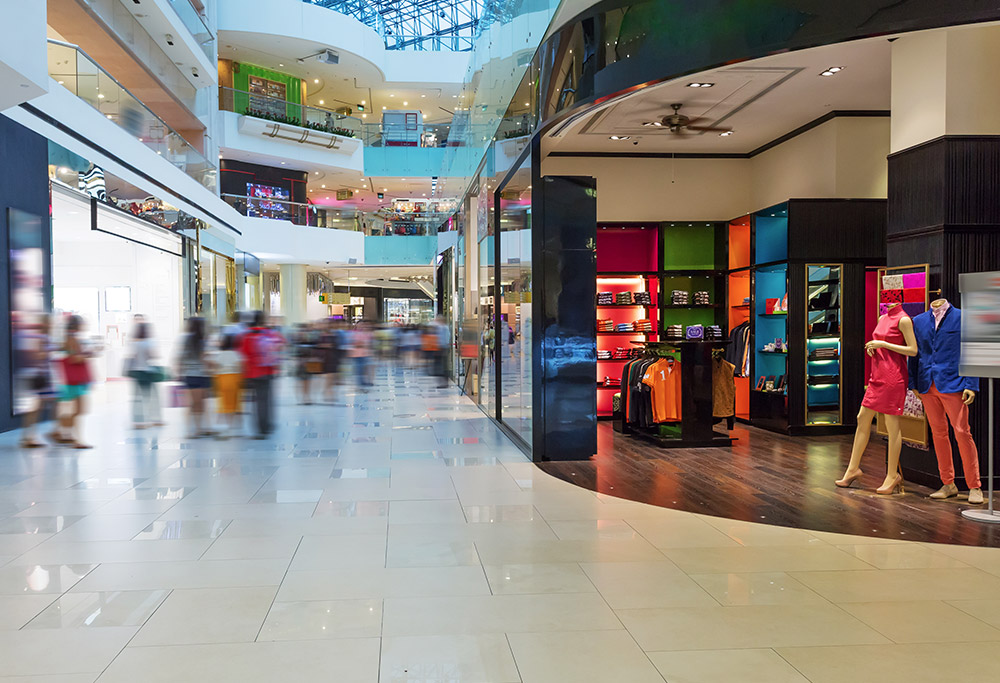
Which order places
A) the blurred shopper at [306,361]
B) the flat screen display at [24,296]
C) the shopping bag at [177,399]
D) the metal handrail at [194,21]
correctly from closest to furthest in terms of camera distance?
the flat screen display at [24,296] → the shopping bag at [177,399] → the blurred shopper at [306,361] → the metal handrail at [194,21]

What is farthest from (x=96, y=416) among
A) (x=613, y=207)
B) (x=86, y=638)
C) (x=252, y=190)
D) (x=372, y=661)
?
(x=252, y=190)

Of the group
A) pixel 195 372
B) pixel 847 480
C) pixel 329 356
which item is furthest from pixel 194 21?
pixel 847 480

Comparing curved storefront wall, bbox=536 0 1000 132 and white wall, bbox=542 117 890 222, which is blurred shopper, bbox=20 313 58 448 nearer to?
curved storefront wall, bbox=536 0 1000 132

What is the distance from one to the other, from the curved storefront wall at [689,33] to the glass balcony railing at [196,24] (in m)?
15.6

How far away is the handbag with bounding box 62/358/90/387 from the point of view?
8227mm

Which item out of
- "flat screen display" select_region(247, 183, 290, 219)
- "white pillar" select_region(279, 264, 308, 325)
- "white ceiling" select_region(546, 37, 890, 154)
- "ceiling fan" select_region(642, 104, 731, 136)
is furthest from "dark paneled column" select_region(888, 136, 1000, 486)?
"white pillar" select_region(279, 264, 308, 325)

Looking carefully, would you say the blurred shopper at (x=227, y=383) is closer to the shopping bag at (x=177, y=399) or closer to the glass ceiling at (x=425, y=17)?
the shopping bag at (x=177, y=399)

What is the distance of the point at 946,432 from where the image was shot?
227 inches

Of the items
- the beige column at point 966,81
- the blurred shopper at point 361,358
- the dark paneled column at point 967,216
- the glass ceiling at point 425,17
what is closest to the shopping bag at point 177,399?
the blurred shopper at point 361,358

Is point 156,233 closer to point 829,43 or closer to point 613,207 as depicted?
point 613,207

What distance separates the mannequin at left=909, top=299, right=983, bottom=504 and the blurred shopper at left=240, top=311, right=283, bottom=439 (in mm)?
6630

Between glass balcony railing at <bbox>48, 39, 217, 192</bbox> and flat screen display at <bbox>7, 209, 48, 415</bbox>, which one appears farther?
glass balcony railing at <bbox>48, 39, 217, 192</bbox>

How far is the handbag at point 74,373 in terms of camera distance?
27.0 feet

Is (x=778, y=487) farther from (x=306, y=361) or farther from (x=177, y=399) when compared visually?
(x=306, y=361)
